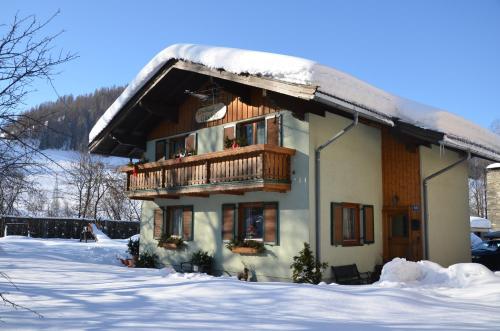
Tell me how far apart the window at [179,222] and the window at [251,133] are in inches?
132

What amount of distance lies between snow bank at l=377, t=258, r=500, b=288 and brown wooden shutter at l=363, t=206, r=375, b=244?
246 centimetres

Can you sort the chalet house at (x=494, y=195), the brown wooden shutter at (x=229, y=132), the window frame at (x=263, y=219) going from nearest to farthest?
1. the window frame at (x=263, y=219)
2. the brown wooden shutter at (x=229, y=132)
3. the chalet house at (x=494, y=195)

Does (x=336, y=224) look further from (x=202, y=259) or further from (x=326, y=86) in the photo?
(x=202, y=259)

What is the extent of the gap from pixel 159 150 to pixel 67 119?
11.7 feet

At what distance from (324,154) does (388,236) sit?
3.75 meters

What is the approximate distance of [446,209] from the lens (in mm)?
15859

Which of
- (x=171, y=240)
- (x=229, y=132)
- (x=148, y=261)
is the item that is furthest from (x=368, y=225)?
(x=148, y=261)

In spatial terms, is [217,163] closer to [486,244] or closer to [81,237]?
[486,244]

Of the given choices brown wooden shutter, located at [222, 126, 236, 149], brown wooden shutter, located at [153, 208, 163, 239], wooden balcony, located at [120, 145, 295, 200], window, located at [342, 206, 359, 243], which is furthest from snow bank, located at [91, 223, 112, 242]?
window, located at [342, 206, 359, 243]

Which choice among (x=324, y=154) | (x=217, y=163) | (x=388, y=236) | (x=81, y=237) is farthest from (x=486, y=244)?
(x=81, y=237)

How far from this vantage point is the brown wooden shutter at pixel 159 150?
18.0 m

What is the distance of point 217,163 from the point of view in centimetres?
1390

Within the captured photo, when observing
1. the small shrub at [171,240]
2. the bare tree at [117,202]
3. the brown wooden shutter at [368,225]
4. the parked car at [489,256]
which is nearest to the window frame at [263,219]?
the small shrub at [171,240]

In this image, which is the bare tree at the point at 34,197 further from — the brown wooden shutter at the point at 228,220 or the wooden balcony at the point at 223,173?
the brown wooden shutter at the point at 228,220
